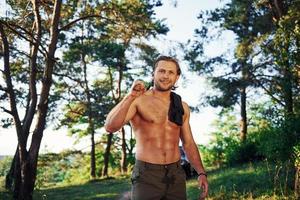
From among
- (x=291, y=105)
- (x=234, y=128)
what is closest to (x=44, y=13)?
(x=291, y=105)

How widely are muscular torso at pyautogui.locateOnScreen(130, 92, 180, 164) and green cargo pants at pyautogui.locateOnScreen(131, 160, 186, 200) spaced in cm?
8

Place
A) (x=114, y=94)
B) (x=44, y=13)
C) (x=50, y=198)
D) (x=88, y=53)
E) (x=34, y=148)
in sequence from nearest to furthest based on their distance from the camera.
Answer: (x=34, y=148), (x=44, y=13), (x=50, y=198), (x=88, y=53), (x=114, y=94)

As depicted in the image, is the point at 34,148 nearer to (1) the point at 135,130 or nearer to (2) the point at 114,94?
(1) the point at 135,130

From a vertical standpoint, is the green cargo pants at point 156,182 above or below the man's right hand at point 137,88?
below

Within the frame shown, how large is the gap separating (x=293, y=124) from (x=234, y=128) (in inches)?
1631

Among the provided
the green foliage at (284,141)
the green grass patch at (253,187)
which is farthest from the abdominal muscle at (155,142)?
the green foliage at (284,141)

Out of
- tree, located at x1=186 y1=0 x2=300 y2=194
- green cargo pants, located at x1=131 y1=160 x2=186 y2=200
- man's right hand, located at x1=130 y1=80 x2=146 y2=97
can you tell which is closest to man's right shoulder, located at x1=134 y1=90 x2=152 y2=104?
man's right hand, located at x1=130 y1=80 x2=146 y2=97

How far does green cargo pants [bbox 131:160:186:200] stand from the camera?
394cm

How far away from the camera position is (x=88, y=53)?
21484mm

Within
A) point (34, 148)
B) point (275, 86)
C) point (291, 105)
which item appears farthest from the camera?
point (275, 86)

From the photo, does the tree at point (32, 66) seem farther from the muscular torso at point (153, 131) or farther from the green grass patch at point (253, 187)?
the muscular torso at point (153, 131)

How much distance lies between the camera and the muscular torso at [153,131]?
4082mm

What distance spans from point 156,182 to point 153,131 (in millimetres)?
477

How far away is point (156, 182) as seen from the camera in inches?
156
